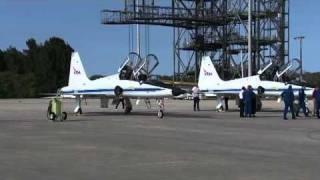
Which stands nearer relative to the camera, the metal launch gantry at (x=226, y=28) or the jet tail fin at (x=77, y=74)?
the jet tail fin at (x=77, y=74)

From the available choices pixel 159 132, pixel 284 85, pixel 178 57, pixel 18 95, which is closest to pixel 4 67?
pixel 18 95

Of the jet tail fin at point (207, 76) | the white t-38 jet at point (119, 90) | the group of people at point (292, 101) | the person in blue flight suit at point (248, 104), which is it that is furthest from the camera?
the jet tail fin at point (207, 76)

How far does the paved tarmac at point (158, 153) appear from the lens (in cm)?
1279

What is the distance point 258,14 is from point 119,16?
58.9ft

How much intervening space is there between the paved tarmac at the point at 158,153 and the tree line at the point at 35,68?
82.0 m

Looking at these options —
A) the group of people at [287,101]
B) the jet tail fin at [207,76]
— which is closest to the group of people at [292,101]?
the group of people at [287,101]

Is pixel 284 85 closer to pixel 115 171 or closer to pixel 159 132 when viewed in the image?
pixel 159 132

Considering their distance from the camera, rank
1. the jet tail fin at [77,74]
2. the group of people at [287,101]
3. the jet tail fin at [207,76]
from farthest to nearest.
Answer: the jet tail fin at [207,76]
the jet tail fin at [77,74]
the group of people at [287,101]

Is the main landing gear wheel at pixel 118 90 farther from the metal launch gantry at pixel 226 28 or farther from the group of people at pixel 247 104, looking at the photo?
the metal launch gantry at pixel 226 28

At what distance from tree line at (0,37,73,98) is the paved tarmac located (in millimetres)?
82034

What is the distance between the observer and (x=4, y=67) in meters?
120

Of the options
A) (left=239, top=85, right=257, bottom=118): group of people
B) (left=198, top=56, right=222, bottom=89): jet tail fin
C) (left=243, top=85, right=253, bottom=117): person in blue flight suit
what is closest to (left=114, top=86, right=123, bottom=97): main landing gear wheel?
(left=239, top=85, right=257, bottom=118): group of people

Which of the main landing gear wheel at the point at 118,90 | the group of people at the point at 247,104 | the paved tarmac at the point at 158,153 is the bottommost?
the paved tarmac at the point at 158,153

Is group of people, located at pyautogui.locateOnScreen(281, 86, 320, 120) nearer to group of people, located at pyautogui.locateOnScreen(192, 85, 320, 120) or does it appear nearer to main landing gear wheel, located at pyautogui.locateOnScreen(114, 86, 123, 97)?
group of people, located at pyautogui.locateOnScreen(192, 85, 320, 120)
